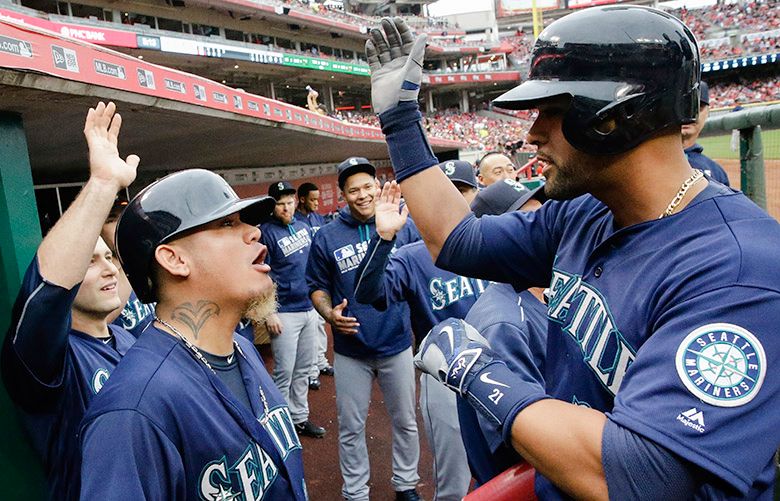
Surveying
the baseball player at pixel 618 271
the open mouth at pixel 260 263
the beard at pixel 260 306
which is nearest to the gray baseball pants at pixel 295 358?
the beard at pixel 260 306

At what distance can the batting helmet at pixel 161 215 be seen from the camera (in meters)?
1.66

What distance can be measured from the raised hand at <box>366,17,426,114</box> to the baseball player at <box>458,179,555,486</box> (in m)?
0.74

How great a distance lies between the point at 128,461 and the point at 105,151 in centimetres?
103

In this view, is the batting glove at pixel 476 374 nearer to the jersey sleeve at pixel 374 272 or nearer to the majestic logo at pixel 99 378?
the majestic logo at pixel 99 378

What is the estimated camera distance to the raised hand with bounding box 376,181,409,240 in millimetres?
3104

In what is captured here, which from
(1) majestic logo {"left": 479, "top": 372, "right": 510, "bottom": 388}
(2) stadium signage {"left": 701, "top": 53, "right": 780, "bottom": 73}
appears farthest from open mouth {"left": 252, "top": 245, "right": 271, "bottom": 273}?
(2) stadium signage {"left": 701, "top": 53, "right": 780, "bottom": 73}

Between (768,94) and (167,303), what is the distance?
144ft

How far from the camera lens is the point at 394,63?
5.16 feet

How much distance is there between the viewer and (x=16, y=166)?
2.09 meters

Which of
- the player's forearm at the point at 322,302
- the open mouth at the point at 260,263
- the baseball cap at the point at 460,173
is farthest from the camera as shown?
the player's forearm at the point at 322,302

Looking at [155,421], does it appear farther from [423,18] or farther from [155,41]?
[423,18]

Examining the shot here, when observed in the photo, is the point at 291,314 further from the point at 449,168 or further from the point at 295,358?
the point at 449,168

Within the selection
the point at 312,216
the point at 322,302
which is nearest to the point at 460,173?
the point at 322,302

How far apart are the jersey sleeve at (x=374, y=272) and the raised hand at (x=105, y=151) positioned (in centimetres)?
154
